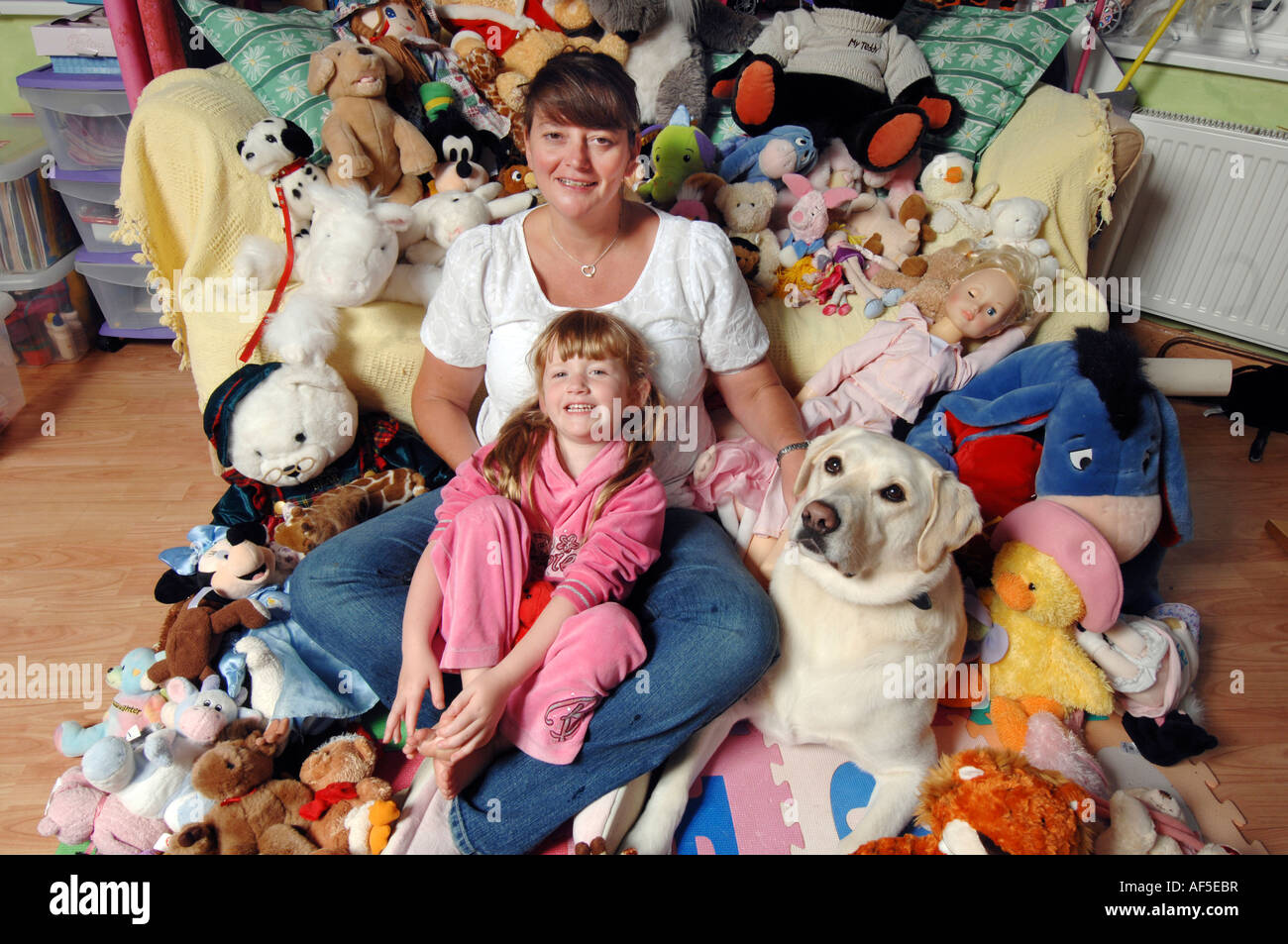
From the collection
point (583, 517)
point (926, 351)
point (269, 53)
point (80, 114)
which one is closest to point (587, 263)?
point (583, 517)

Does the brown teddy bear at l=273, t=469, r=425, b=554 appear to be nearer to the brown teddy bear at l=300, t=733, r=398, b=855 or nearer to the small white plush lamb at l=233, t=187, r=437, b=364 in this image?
the small white plush lamb at l=233, t=187, r=437, b=364

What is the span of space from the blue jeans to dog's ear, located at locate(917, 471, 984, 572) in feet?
0.81

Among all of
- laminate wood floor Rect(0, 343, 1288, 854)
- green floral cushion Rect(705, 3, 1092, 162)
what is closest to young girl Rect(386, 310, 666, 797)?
laminate wood floor Rect(0, 343, 1288, 854)

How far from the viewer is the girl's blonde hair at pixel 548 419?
125 cm

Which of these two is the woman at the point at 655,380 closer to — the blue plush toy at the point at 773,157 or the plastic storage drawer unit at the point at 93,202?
the blue plush toy at the point at 773,157

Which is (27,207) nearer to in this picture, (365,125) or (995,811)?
(365,125)

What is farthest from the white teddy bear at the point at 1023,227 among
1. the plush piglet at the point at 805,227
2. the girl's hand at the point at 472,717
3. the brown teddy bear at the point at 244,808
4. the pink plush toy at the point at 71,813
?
the pink plush toy at the point at 71,813

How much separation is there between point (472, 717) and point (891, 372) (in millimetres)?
1143

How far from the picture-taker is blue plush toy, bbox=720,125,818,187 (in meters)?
2.06

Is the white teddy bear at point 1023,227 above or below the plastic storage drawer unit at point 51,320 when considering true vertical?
above

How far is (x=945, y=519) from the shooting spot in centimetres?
113

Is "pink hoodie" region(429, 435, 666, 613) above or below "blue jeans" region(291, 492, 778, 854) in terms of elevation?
above

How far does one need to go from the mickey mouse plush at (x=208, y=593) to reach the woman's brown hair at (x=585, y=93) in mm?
917

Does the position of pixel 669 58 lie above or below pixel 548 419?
above
